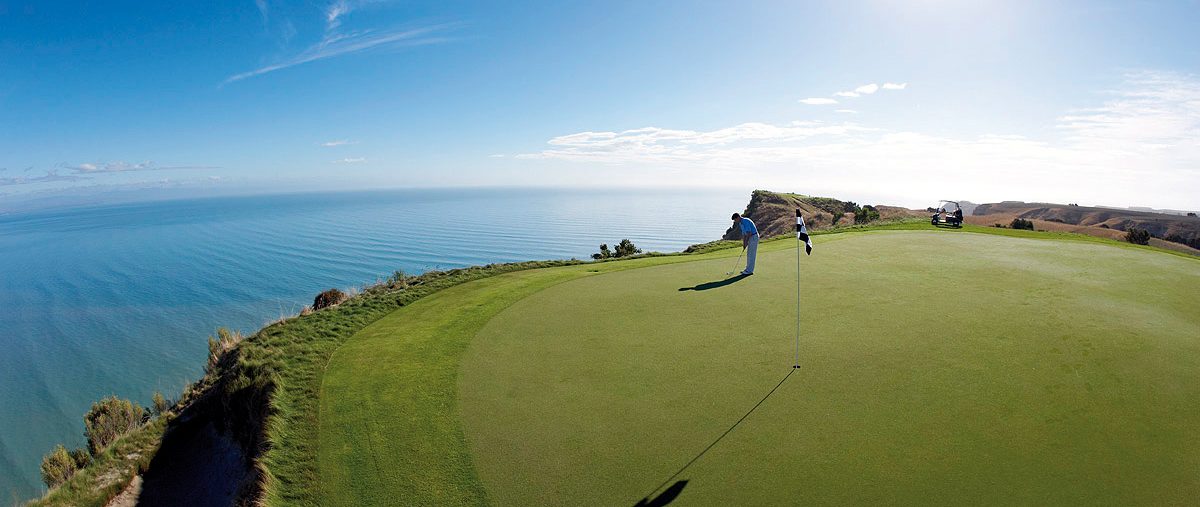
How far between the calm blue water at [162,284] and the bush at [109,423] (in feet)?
12.4

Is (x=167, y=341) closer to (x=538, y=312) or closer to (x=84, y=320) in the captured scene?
(x=84, y=320)

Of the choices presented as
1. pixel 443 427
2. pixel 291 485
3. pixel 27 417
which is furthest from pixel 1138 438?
pixel 27 417

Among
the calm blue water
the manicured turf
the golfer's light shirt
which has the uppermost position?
the golfer's light shirt

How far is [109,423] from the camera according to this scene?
33.9 ft

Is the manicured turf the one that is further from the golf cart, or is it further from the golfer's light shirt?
the golf cart

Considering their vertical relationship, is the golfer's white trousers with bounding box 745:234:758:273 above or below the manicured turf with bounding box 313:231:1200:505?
above

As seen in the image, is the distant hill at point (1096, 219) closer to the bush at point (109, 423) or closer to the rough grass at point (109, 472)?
the rough grass at point (109, 472)

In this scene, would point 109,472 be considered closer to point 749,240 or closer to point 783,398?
point 783,398

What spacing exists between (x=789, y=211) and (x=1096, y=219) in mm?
68058

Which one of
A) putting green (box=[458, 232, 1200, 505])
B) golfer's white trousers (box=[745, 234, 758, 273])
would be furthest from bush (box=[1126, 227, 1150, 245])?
golfer's white trousers (box=[745, 234, 758, 273])

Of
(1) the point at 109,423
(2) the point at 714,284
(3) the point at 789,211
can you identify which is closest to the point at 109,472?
(1) the point at 109,423

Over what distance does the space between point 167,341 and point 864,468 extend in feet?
167

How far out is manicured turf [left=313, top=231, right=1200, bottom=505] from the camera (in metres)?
4.24

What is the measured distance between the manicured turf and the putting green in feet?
0.10
